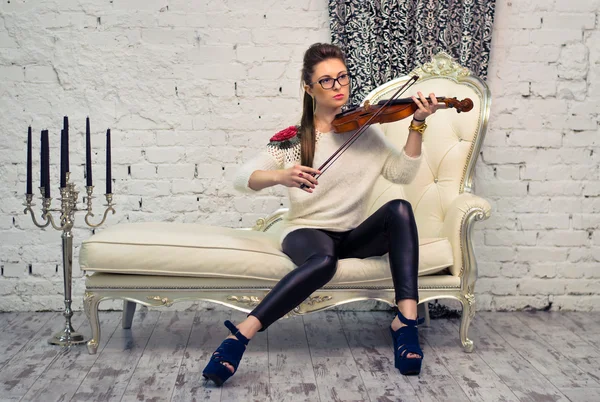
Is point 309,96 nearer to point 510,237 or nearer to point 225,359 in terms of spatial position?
point 225,359

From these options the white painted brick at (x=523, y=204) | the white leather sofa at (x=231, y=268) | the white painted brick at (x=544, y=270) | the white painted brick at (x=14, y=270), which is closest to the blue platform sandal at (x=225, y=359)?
the white leather sofa at (x=231, y=268)

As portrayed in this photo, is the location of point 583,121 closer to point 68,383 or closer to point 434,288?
point 434,288

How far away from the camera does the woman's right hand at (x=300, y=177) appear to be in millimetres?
2234

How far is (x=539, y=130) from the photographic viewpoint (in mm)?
3305

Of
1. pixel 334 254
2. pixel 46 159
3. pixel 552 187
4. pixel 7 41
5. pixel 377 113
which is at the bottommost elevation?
pixel 334 254

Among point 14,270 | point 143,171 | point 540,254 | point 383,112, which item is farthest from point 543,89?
point 14,270

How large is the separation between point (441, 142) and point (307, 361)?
1061mm

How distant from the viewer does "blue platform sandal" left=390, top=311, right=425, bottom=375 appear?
2.28 meters

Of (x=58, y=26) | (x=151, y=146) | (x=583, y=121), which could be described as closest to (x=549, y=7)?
(x=583, y=121)

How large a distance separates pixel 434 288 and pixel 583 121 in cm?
128

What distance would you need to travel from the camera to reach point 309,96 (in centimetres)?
260

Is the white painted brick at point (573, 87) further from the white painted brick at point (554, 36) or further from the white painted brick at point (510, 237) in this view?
the white painted brick at point (510, 237)

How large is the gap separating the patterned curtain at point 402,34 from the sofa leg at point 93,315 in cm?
137

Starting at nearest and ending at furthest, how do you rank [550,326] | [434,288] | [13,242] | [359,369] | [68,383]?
[68,383] → [359,369] → [434,288] → [550,326] → [13,242]
